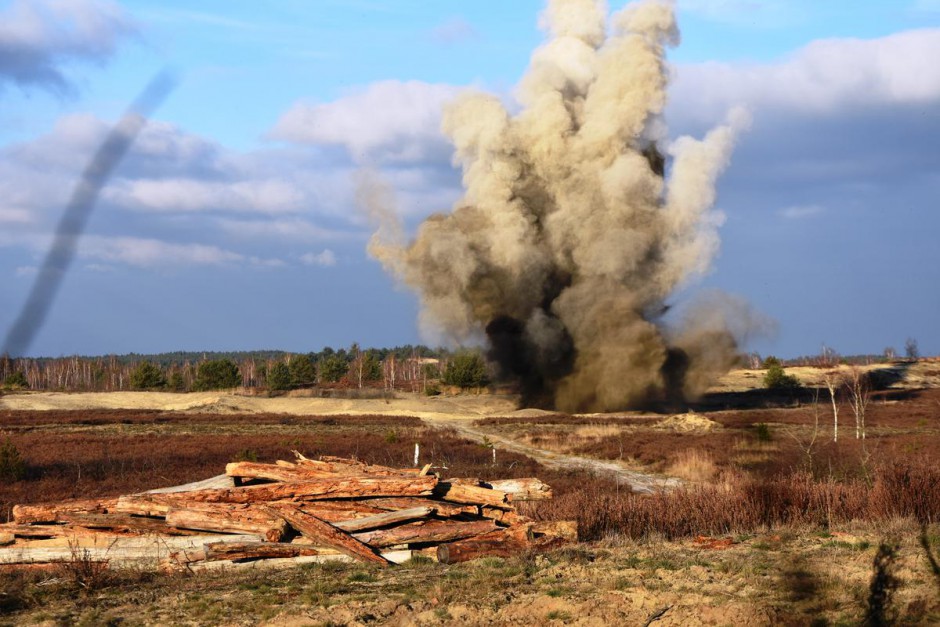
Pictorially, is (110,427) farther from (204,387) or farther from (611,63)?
(204,387)

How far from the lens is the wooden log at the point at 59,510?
12.6 meters

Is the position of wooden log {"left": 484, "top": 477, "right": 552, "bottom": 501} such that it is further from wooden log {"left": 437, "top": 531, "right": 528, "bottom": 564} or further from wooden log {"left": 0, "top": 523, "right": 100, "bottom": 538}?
wooden log {"left": 0, "top": 523, "right": 100, "bottom": 538}

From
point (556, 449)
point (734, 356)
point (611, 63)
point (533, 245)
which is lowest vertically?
point (556, 449)

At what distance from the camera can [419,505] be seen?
1254 cm

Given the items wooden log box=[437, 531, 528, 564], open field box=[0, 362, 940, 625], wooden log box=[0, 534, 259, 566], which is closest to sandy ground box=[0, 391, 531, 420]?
open field box=[0, 362, 940, 625]

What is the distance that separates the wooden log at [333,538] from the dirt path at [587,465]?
23.8 ft

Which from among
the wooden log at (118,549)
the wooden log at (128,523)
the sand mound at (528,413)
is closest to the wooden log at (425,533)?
the wooden log at (118,549)

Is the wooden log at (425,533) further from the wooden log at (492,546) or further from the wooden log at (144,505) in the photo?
the wooden log at (144,505)

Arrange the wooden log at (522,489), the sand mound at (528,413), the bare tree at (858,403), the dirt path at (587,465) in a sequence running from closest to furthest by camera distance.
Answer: the wooden log at (522,489) < the dirt path at (587,465) < the bare tree at (858,403) < the sand mound at (528,413)

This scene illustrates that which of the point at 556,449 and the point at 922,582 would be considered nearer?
the point at 922,582

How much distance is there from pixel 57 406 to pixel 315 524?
6816cm

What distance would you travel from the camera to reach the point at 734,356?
2432 inches

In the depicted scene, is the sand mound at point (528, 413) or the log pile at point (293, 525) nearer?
the log pile at point (293, 525)

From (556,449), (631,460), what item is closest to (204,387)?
(556,449)
